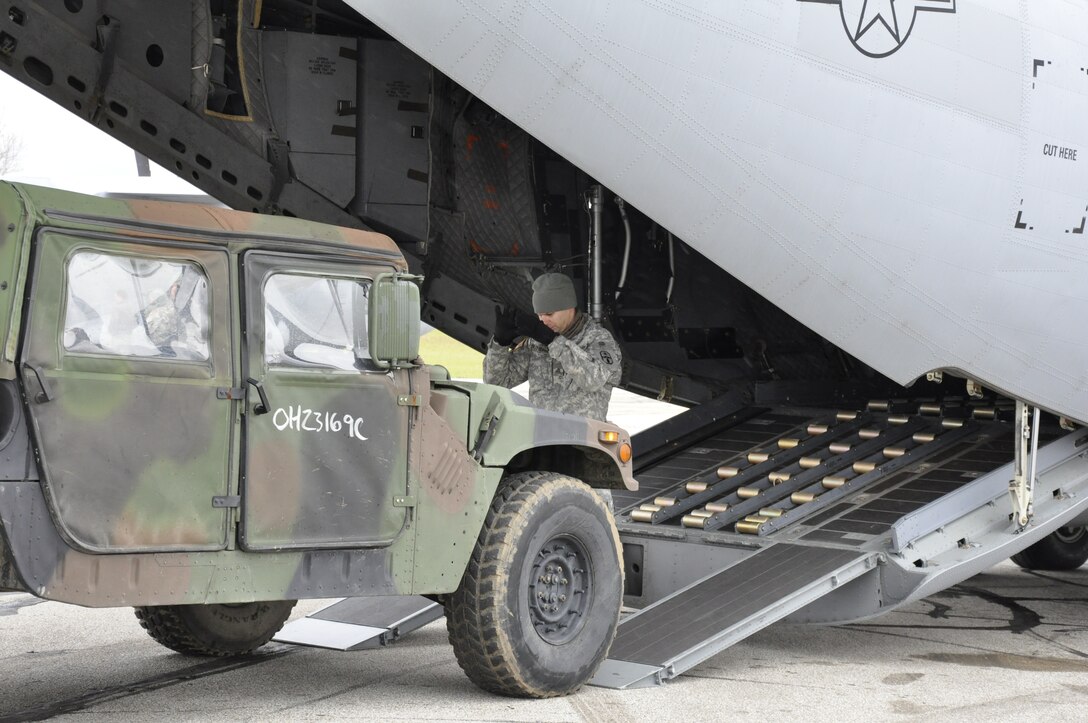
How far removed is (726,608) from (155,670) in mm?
2764

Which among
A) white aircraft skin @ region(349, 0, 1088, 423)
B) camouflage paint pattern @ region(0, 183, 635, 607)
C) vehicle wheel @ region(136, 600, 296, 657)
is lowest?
vehicle wheel @ region(136, 600, 296, 657)

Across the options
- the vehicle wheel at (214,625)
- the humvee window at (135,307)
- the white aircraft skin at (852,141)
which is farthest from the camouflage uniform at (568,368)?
the humvee window at (135,307)

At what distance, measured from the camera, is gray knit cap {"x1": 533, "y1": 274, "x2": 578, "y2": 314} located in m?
7.84

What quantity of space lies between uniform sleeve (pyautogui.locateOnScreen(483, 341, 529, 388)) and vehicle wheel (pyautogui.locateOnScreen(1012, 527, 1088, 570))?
15.9 ft

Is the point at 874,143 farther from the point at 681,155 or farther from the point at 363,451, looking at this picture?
the point at 363,451

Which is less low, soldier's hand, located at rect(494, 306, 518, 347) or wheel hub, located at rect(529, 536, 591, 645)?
soldier's hand, located at rect(494, 306, 518, 347)

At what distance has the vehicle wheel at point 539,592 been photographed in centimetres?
600

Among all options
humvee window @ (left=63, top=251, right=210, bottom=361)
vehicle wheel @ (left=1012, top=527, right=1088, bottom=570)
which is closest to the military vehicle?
humvee window @ (left=63, top=251, right=210, bottom=361)

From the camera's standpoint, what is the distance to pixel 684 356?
10.2 meters

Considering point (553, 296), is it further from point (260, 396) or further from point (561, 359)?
point (260, 396)

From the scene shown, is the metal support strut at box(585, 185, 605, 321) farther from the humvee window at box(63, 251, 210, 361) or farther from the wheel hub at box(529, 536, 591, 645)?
the humvee window at box(63, 251, 210, 361)

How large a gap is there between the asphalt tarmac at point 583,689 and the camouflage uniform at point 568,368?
4.85 feet

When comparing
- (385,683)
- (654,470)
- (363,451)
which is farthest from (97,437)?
(654,470)

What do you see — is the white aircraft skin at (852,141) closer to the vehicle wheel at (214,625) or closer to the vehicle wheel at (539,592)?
the vehicle wheel at (539,592)
